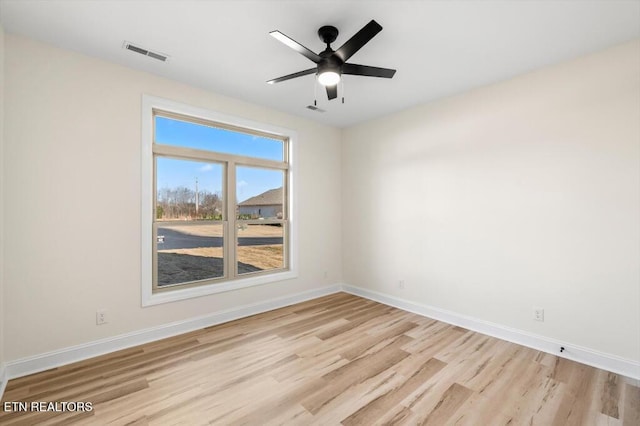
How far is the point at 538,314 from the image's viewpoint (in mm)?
2887

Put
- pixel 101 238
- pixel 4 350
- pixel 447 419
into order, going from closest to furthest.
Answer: pixel 447 419 → pixel 4 350 → pixel 101 238

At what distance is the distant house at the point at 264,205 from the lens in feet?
13.3

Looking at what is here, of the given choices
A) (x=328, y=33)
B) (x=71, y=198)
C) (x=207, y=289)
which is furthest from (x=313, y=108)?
(x=71, y=198)

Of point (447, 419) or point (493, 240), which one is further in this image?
point (493, 240)

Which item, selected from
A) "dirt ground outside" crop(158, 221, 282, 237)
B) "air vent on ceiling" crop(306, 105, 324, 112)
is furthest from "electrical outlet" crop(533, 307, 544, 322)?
"air vent on ceiling" crop(306, 105, 324, 112)

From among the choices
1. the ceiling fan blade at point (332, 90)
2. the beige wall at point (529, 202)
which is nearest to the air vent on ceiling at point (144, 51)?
the ceiling fan blade at point (332, 90)

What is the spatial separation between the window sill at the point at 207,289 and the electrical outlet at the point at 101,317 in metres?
0.32

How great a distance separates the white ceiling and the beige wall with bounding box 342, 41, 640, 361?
1.33 feet

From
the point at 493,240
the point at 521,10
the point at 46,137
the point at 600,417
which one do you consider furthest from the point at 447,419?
the point at 46,137

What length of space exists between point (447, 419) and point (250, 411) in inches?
53.1

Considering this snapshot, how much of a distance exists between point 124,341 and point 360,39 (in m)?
3.48

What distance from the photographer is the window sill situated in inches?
119

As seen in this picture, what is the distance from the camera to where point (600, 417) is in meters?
1.91

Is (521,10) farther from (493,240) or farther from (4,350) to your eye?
(4,350)
